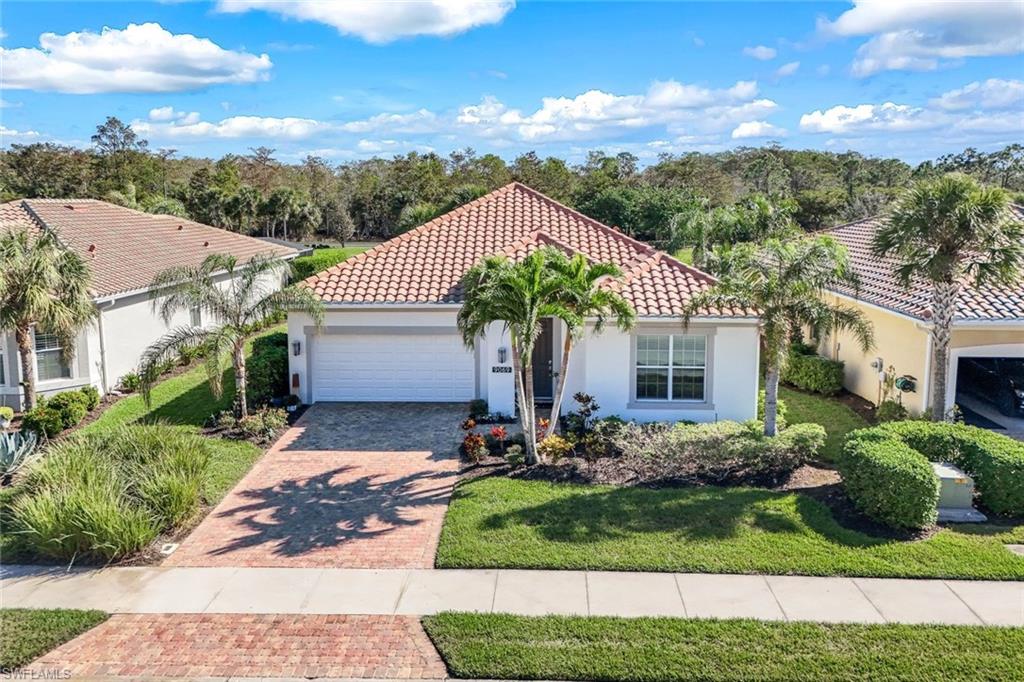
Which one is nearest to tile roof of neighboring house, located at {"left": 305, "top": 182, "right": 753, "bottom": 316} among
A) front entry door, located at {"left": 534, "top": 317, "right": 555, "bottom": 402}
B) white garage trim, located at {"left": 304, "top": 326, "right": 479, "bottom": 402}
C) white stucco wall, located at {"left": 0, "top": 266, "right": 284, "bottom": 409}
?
white garage trim, located at {"left": 304, "top": 326, "right": 479, "bottom": 402}

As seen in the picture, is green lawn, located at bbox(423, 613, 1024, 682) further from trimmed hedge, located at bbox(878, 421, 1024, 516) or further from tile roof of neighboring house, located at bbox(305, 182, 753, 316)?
tile roof of neighboring house, located at bbox(305, 182, 753, 316)

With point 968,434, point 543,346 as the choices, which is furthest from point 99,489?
point 968,434

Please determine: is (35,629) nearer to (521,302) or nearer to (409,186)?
(521,302)

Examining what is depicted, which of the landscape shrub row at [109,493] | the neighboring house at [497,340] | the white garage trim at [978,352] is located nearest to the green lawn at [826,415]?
the neighboring house at [497,340]

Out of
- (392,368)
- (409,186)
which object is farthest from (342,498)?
(409,186)

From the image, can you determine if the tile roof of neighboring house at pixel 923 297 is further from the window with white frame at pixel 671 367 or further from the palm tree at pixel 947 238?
the window with white frame at pixel 671 367
